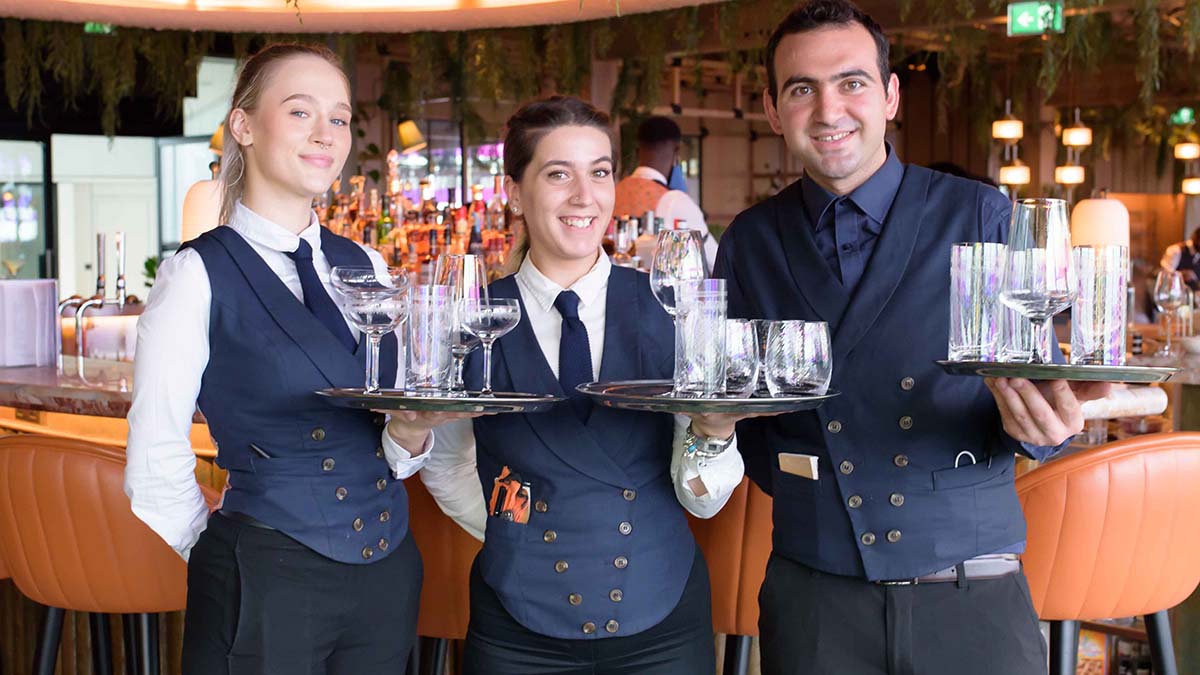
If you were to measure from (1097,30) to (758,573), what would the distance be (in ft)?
14.4

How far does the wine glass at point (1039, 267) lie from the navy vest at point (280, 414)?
1032mm

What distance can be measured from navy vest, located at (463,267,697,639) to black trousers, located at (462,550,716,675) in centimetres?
2

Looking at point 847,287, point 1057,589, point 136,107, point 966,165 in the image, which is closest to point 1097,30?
point 1057,589

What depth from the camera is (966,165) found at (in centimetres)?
1558

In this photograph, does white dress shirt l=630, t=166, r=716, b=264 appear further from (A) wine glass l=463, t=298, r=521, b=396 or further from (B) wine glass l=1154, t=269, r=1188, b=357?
(A) wine glass l=463, t=298, r=521, b=396

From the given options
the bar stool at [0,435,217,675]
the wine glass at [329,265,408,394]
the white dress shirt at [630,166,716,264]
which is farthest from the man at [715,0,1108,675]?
the white dress shirt at [630,166,716,264]

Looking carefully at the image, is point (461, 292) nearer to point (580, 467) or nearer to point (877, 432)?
point (580, 467)

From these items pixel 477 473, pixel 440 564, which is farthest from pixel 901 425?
pixel 440 564

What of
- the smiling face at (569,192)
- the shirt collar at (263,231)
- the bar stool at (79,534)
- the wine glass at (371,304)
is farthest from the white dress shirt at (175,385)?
the bar stool at (79,534)

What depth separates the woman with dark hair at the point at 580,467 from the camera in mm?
1992

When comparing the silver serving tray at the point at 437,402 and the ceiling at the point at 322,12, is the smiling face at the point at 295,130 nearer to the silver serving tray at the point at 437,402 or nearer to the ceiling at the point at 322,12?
the silver serving tray at the point at 437,402

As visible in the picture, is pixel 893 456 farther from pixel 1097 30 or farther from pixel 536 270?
pixel 1097 30

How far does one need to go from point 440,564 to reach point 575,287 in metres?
0.87

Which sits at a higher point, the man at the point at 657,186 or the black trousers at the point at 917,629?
the man at the point at 657,186
